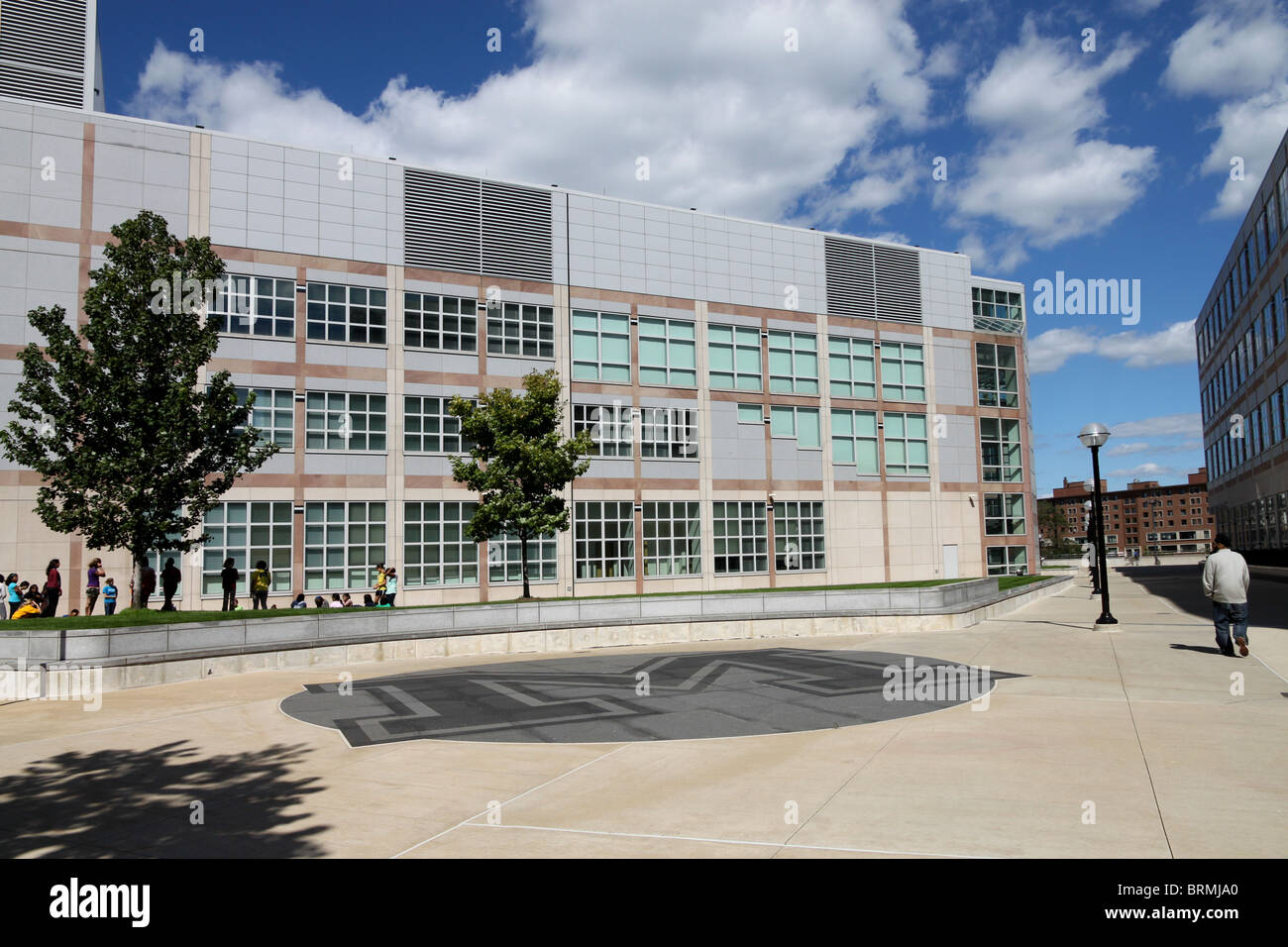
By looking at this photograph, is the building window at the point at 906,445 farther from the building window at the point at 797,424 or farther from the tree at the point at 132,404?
the tree at the point at 132,404

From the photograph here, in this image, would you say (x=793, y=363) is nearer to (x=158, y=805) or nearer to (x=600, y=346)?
(x=600, y=346)

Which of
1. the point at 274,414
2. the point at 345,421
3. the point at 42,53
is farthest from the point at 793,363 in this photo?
the point at 42,53

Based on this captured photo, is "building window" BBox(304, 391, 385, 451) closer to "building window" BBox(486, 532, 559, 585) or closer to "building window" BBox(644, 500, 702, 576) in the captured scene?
"building window" BBox(486, 532, 559, 585)

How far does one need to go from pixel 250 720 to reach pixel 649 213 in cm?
3123

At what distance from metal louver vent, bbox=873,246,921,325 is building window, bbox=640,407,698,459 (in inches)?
515

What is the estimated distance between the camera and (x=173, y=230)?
28.9 metres

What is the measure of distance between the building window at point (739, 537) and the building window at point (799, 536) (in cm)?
71

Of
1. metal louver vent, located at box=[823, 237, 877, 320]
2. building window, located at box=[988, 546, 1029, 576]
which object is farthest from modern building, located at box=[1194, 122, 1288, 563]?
metal louver vent, located at box=[823, 237, 877, 320]

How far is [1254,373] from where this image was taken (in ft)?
159

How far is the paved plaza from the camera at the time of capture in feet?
20.1

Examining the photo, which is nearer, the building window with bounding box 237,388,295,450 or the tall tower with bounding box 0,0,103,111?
the tall tower with bounding box 0,0,103,111

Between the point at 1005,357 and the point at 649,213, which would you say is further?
the point at 1005,357

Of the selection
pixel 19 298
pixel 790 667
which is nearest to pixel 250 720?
pixel 790 667
